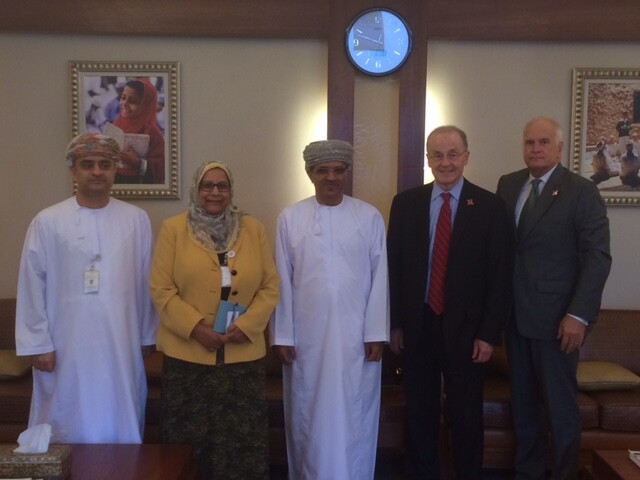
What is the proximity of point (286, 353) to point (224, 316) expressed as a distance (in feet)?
1.35

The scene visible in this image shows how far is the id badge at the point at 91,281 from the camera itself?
2.66 m

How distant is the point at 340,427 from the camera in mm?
2832

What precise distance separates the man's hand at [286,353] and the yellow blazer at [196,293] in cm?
18

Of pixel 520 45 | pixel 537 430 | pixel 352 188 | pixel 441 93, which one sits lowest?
pixel 537 430

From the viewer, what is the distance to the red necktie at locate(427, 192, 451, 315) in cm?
284

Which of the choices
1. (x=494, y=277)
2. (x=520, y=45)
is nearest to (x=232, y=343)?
(x=494, y=277)

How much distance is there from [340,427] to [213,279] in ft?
2.92

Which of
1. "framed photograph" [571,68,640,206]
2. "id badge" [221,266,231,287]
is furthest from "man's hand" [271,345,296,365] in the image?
"framed photograph" [571,68,640,206]

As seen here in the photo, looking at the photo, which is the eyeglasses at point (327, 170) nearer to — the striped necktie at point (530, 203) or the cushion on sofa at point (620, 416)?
the striped necktie at point (530, 203)

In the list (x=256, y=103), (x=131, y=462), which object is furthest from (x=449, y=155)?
(x=131, y=462)

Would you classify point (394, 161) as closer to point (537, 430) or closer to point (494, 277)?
point (494, 277)

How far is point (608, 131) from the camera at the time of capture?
389 centimetres

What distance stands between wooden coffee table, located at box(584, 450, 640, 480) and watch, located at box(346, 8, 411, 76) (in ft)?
7.52

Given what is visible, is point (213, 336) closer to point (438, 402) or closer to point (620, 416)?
point (438, 402)
